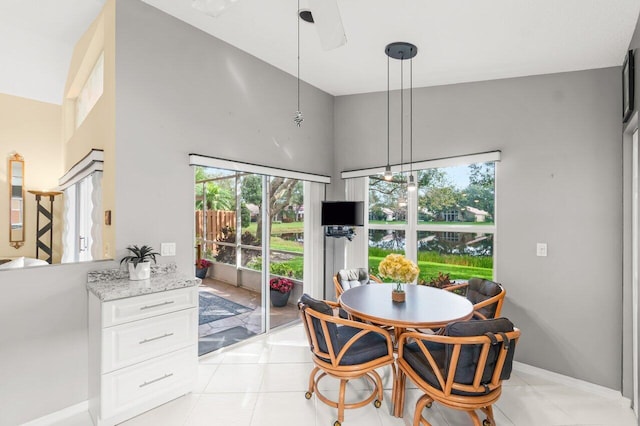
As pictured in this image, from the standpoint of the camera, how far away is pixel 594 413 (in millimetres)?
2352

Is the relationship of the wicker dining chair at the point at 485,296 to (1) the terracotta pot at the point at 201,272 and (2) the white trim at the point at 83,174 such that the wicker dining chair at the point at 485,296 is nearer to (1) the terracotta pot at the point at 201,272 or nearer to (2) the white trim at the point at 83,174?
(1) the terracotta pot at the point at 201,272

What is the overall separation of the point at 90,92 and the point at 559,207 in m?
4.50

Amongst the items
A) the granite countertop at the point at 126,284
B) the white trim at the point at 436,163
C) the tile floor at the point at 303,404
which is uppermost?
the white trim at the point at 436,163

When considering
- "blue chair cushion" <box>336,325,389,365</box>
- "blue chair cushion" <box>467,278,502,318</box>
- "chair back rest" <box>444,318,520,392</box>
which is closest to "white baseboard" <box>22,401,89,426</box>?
"blue chair cushion" <box>336,325,389,365</box>

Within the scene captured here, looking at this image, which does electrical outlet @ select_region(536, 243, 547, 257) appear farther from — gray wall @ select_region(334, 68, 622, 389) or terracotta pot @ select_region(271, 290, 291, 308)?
terracotta pot @ select_region(271, 290, 291, 308)

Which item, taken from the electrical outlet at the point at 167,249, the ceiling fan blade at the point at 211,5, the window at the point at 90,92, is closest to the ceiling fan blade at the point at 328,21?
the ceiling fan blade at the point at 211,5

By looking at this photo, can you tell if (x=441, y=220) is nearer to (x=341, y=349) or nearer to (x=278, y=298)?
(x=341, y=349)

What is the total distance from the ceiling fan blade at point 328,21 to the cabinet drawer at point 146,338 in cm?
211

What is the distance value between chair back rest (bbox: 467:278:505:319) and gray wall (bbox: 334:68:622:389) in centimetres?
34

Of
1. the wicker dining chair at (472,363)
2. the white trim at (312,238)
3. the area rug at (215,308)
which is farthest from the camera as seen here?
the white trim at (312,238)

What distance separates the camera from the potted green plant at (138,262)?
240 centimetres

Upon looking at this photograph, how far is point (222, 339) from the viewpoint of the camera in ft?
10.9

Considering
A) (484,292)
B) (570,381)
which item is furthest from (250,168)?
(570,381)

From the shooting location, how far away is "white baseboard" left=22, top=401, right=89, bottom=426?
216 cm
